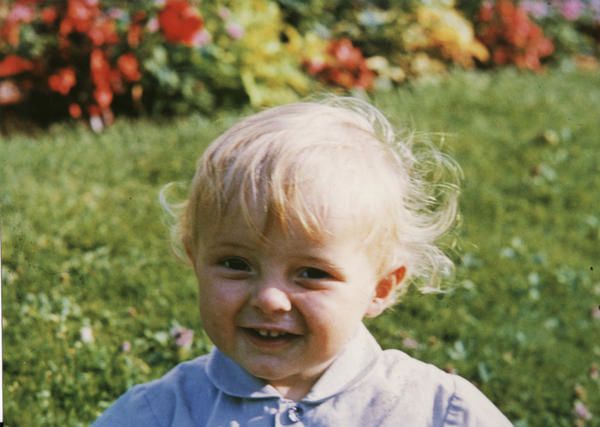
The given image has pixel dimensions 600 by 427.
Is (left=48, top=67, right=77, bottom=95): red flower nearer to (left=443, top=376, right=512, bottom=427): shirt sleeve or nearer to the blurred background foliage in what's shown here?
the blurred background foliage

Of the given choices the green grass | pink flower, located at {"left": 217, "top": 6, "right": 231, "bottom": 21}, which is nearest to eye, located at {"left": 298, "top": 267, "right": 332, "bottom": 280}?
the green grass

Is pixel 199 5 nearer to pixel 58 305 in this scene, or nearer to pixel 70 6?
pixel 70 6

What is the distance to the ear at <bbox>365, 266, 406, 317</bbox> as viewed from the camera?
2.31 meters

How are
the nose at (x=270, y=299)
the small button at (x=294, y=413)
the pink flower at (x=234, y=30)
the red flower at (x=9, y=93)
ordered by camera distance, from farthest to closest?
1. the red flower at (x=9, y=93)
2. the pink flower at (x=234, y=30)
3. the small button at (x=294, y=413)
4. the nose at (x=270, y=299)

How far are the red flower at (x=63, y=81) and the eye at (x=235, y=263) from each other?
408cm

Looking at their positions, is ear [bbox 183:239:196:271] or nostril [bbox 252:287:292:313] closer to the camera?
Result: nostril [bbox 252:287:292:313]

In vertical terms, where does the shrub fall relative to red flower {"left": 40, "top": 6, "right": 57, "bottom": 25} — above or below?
below

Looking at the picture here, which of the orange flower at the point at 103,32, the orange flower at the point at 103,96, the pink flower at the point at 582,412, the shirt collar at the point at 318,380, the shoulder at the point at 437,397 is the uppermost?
the shirt collar at the point at 318,380

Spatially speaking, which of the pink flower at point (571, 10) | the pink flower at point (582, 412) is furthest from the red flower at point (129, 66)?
the pink flower at point (571, 10)

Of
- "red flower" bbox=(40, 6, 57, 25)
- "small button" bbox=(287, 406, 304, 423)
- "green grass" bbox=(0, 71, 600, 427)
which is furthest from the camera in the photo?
"red flower" bbox=(40, 6, 57, 25)

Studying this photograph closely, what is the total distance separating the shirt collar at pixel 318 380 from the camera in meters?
2.20

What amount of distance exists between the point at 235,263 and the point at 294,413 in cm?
38

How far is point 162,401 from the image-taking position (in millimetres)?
2283

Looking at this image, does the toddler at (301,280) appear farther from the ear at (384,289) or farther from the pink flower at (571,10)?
the pink flower at (571,10)
